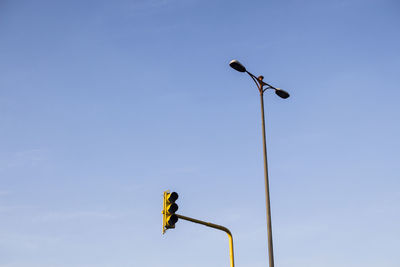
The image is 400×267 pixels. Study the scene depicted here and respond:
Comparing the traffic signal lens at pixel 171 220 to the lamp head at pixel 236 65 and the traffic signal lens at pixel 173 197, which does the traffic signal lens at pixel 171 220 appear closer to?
the traffic signal lens at pixel 173 197

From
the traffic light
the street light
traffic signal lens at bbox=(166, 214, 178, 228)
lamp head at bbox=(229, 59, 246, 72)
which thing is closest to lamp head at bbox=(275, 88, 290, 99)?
the street light

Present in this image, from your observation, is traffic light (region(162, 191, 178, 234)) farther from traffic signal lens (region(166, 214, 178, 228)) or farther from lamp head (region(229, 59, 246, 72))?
lamp head (region(229, 59, 246, 72))

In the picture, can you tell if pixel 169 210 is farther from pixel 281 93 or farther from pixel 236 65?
pixel 281 93

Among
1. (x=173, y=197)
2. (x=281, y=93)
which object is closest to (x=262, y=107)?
(x=281, y=93)

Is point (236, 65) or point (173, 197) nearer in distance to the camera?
point (173, 197)

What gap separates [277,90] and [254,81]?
1.03 m

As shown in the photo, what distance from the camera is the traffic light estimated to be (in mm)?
10695

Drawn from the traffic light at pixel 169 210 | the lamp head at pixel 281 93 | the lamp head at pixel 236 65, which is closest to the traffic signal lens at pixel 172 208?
the traffic light at pixel 169 210

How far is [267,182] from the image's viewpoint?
12.5 meters

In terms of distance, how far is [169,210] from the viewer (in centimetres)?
1075

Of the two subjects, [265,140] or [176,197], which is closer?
[176,197]

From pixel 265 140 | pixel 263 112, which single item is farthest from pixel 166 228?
pixel 263 112

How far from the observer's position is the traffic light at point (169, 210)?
35.1 ft

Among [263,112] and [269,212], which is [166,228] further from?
[263,112]
